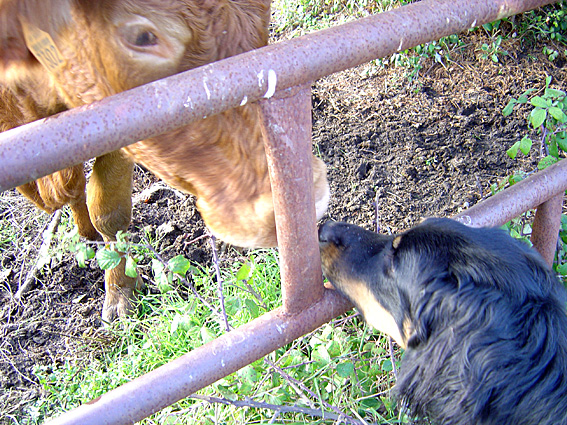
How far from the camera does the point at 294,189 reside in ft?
3.62

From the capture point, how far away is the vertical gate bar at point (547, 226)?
1.78m

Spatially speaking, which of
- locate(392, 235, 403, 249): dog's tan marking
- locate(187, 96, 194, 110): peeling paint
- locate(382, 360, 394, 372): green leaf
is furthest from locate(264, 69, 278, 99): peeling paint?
locate(382, 360, 394, 372): green leaf

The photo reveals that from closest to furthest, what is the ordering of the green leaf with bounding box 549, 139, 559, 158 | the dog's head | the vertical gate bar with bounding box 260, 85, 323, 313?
the vertical gate bar with bounding box 260, 85, 323, 313, the dog's head, the green leaf with bounding box 549, 139, 559, 158

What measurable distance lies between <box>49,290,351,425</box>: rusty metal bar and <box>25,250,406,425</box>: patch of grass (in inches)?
19.1

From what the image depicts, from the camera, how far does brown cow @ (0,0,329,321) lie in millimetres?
1513

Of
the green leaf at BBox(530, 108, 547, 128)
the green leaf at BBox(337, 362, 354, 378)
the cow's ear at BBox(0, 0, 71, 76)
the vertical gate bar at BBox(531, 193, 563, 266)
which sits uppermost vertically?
the cow's ear at BBox(0, 0, 71, 76)

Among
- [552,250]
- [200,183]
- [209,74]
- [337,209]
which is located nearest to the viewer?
[209,74]

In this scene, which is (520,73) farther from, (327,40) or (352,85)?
(327,40)

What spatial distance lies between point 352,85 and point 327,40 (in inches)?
133

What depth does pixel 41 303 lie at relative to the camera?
295 cm

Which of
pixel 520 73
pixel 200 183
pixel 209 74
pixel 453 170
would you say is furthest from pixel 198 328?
pixel 520 73

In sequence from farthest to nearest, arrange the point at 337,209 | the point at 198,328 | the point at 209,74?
the point at 337,209 < the point at 198,328 < the point at 209,74

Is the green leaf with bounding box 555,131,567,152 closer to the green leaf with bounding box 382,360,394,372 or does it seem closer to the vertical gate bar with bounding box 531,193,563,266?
the vertical gate bar with bounding box 531,193,563,266

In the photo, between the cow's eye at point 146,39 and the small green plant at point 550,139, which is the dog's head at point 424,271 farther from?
the cow's eye at point 146,39
